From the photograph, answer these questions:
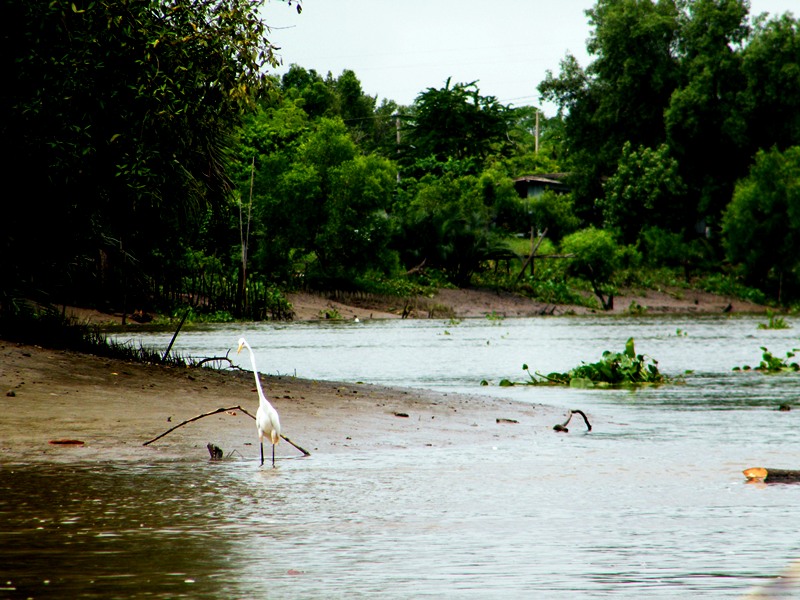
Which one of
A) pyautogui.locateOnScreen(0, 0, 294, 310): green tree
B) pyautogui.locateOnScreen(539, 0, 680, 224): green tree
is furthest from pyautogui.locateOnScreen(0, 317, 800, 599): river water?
pyautogui.locateOnScreen(539, 0, 680, 224): green tree

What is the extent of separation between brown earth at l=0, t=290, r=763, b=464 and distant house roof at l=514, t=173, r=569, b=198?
6005 cm

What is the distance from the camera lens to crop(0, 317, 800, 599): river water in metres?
6.09

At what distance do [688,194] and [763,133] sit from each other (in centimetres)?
559

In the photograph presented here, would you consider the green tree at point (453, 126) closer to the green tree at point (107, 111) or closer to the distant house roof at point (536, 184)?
the distant house roof at point (536, 184)

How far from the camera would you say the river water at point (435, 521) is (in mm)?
6090

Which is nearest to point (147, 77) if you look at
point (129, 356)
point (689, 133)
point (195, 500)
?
point (129, 356)

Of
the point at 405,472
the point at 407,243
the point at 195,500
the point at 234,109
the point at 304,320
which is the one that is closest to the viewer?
the point at 195,500

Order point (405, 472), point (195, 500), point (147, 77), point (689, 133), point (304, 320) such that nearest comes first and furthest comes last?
point (195, 500)
point (405, 472)
point (147, 77)
point (304, 320)
point (689, 133)

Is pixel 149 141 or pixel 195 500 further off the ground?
pixel 149 141

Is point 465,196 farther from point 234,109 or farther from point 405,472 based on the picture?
point 405,472

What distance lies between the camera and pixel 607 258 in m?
63.2

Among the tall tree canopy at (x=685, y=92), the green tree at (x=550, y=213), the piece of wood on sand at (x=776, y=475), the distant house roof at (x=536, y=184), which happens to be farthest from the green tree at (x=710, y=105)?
the piece of wood on sand at (x=776, y=475)

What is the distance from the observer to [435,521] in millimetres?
7980

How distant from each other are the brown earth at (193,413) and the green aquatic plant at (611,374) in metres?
4.50
